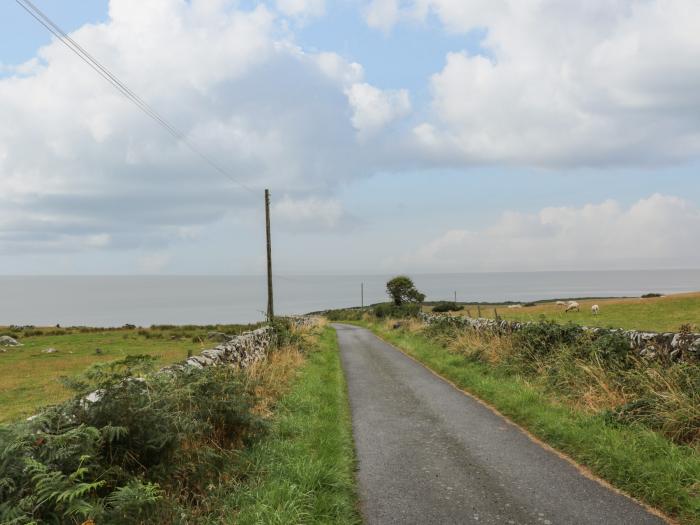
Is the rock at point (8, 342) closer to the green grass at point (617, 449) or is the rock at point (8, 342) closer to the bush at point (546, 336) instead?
the bush at point (546, 336)

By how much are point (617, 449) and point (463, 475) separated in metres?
2.30

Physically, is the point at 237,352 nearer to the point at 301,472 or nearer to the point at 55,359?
the point at 301,472

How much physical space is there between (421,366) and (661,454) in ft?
36.3

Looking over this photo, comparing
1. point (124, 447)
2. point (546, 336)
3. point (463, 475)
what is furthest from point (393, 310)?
point (124, 447)

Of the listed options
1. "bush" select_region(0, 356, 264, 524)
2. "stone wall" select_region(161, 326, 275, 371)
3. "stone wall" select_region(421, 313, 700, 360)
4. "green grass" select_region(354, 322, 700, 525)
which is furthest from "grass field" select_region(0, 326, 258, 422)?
"stone wall" select_region(421, 313, 700, 360)

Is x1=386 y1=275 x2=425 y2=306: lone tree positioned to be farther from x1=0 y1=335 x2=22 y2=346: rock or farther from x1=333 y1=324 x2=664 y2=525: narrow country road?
x1=333 y1=324 x2=664 y2=525: narrow country road

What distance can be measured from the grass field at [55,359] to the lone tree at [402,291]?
28.2 m

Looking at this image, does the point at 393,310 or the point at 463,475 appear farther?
the point at 393,310

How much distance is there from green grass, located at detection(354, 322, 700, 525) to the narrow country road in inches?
11.9

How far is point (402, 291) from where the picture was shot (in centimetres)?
6075

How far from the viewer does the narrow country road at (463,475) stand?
17.4 ft

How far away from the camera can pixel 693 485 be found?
5.64 m

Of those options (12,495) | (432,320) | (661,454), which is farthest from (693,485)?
(432,320)

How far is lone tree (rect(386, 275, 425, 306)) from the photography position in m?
60.7
